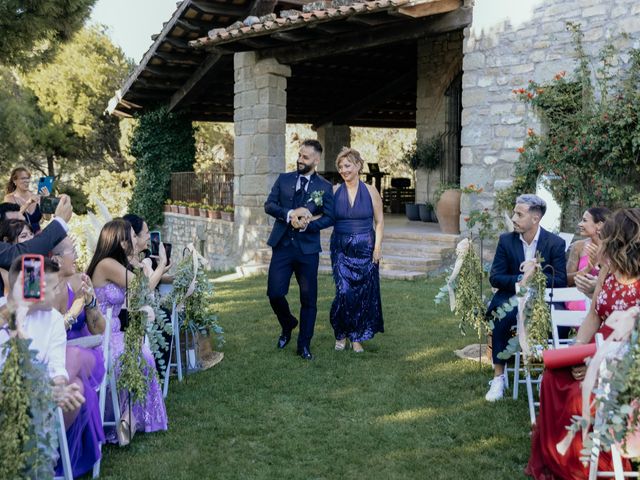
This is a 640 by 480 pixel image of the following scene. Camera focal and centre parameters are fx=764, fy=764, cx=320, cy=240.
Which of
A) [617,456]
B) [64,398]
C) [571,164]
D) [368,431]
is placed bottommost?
[368,431]

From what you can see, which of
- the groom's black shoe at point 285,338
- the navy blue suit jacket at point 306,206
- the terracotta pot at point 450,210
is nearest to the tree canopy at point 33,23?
the navy blue suit jacket at point 306,206

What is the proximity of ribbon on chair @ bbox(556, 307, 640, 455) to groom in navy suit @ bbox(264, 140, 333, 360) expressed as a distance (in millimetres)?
3159

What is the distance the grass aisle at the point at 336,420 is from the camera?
12.8 ft

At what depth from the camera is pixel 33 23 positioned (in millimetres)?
7344

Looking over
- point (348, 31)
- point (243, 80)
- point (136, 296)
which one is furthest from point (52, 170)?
point (136, 296)

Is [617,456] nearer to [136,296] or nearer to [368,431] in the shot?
[368,431]

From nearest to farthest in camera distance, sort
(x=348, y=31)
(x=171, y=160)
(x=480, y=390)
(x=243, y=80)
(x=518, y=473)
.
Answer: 1. (x=518, y=473)
2. (x=480, y=390)
3. (x=348, y=31)
4. (x=243, y=80)
5. (x=171, y=160)

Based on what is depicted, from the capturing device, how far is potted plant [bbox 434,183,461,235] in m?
11.2

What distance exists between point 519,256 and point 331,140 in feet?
50.8

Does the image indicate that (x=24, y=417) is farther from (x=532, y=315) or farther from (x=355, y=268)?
(x=355, y=268)

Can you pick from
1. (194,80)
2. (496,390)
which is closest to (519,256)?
(496,390)

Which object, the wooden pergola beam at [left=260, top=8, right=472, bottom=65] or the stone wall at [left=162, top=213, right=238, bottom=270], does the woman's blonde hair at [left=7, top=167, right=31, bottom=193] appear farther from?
the stone wall at [left=162, top=213, right=238, bottom=270]

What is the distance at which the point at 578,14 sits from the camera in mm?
8945

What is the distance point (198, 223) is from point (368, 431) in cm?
1149
